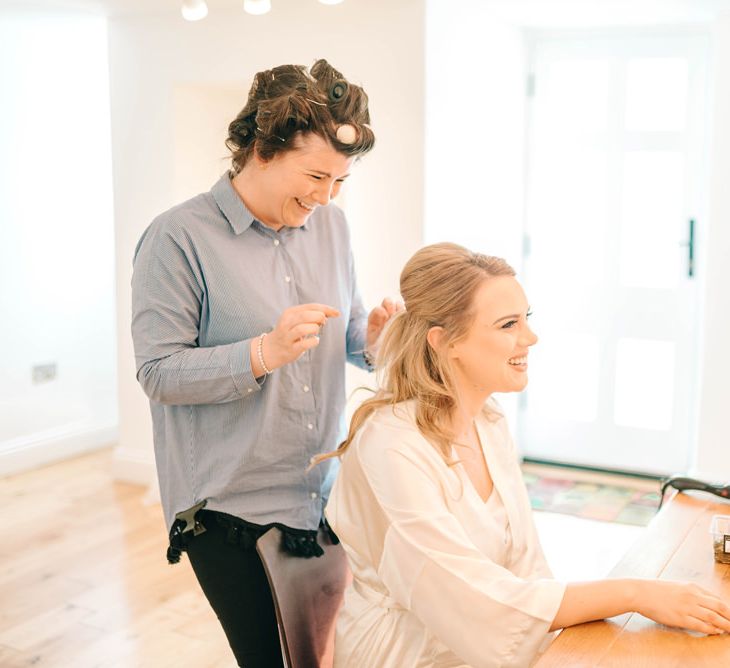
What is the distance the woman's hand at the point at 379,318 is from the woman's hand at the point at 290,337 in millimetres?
251

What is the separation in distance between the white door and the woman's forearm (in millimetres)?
3422

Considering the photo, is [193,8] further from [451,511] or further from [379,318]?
[451,511]

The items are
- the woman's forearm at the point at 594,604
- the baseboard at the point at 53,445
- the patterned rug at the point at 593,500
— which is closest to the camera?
the woman's forearm at the point at 594,604

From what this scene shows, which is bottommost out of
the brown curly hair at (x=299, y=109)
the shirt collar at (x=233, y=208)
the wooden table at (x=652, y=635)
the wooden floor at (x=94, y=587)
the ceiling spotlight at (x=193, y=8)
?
the wooden floor at (x=94, y=587)

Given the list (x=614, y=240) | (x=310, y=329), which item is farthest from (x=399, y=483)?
(x=614, y=240)

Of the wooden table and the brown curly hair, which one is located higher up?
the brown curly hair

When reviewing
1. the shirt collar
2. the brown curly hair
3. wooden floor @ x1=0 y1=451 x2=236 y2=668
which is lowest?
wooden floor @ x1=0 y1=451 x2=236 y2=668

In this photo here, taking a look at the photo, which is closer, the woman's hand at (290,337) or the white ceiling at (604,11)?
the woman's hand at (290,337)

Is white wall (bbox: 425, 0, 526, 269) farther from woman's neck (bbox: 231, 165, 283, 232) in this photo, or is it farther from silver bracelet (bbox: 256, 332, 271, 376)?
silver bracelet (bbox: 256, 332, 271, 376)

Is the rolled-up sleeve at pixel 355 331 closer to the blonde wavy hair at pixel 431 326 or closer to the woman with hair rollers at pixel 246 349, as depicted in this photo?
the woman with hair rollers at pixel 246 349

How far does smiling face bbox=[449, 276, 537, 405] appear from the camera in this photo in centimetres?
159

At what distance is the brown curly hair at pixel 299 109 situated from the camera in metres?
1.58

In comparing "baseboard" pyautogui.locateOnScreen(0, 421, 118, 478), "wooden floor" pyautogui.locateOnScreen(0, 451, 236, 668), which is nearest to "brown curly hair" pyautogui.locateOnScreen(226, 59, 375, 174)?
"wooden floor" pyautogui.locateOnScreen(0, 451, 236, 668)

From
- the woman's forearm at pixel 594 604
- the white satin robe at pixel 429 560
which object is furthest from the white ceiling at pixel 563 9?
the woman's forearm at pixel 594 604
